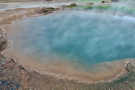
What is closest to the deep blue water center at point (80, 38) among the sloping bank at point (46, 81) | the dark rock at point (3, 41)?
the dark rock at point (3, 41)

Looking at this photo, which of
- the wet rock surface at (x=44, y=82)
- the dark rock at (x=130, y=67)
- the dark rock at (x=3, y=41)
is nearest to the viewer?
the wet rock surface at (x=44, y=82)

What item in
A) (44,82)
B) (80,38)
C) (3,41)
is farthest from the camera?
(80,38)

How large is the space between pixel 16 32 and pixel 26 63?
114 inches

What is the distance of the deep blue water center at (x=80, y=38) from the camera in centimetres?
484

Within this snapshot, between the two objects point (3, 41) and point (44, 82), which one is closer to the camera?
point (44, 82)

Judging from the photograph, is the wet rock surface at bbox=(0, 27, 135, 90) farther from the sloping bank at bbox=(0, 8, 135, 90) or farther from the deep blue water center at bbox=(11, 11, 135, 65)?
the deep blue water center at bbox=(11, 11, 135, 65)

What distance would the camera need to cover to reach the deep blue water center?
484 centimetres

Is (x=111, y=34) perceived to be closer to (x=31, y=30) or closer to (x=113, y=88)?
(x=113, y=88)

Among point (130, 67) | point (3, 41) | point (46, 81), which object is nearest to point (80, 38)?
point (130, 67)

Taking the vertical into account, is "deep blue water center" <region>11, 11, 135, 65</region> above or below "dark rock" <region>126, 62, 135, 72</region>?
above

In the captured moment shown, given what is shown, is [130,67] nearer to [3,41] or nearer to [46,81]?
[46,81]

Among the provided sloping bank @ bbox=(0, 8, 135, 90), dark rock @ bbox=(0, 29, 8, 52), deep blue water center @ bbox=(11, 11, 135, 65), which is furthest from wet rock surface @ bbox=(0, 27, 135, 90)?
dark rock @ bbox=(0, 29, 8, 52)

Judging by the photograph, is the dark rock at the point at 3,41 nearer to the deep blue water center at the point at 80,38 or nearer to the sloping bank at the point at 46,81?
the deep blue water center at the point at 80,38

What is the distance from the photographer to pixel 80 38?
19.6 ft
